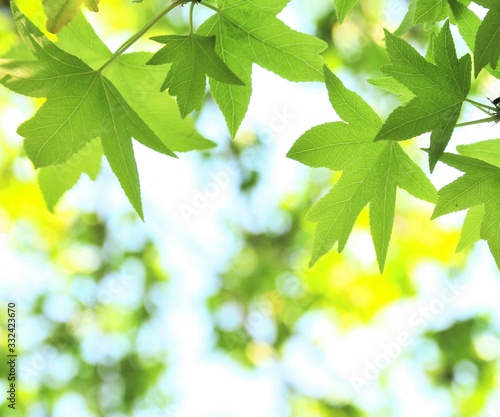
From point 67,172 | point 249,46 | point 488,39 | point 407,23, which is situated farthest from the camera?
point 67,172

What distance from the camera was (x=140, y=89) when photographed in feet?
4.96

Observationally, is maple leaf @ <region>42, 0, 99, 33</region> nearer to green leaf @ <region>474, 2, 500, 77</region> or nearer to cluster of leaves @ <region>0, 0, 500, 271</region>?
cluster of leaves @ <region>0, 0, 500, 271</region>

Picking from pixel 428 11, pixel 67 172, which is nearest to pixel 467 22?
pixel 428 11

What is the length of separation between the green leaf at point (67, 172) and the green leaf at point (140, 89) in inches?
7.1

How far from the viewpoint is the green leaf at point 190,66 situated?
1188 mm

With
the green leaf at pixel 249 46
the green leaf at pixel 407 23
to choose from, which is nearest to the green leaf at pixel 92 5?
the green leaf at pixel 249 46

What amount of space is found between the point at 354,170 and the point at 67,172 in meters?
0.79

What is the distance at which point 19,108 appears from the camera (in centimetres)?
578

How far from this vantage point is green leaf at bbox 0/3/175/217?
1.25 metres

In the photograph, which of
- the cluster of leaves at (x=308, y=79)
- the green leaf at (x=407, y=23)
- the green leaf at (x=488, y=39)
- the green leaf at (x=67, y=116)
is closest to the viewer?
the green leaf at (x=488, y=39)

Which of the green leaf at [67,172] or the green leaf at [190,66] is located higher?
the green leaf at [190,66]

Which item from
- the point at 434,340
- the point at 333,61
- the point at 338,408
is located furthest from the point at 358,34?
the point at 338,408

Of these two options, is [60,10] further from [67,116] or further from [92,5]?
[67,116]

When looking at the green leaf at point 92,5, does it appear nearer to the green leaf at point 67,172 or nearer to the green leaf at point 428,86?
the green leaf at point 67,172
